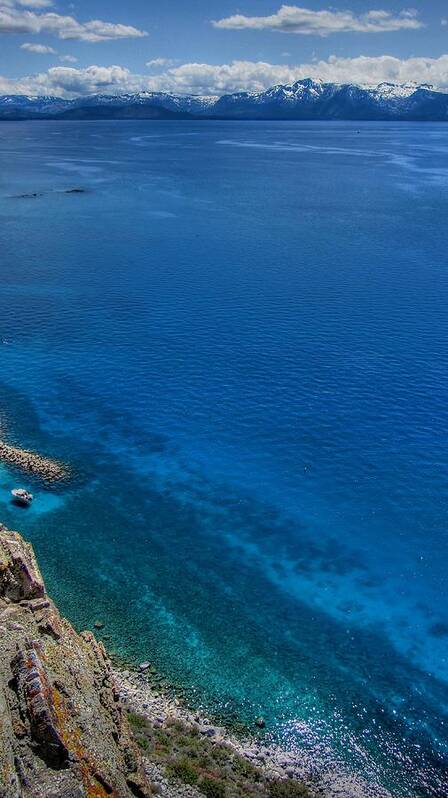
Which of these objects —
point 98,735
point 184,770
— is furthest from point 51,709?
point 184,770

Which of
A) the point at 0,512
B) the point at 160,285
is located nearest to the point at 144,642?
the point at 0,512

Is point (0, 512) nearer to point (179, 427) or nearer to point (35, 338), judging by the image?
point (179, 427)

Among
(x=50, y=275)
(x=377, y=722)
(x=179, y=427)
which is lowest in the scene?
(x=377, y=722)

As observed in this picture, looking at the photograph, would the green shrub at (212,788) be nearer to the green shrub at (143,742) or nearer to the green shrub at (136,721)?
the green shrub at (143,742)

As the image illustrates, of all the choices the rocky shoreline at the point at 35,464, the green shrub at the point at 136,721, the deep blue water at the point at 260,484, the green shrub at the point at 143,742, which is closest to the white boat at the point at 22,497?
the deep blue water at the point at 260,484

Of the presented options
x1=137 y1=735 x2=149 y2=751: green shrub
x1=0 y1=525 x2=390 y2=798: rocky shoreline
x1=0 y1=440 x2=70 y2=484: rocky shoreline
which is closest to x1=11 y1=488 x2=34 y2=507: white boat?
x1=0 y1=440 x2=70 y2=484: rocky shoreline

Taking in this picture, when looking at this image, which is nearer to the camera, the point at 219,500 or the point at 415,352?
the point at 219,500

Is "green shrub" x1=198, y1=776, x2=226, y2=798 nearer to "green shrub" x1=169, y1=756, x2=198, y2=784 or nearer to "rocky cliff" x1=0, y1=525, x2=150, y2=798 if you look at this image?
"green shrub" x1=169, y1=756, x2=198, y2=784
